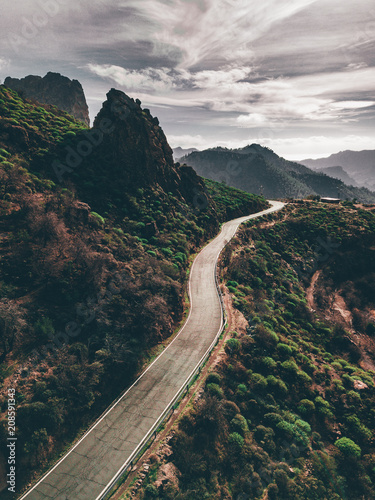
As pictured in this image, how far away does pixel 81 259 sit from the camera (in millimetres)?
26469

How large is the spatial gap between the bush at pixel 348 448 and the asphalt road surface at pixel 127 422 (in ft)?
45.9

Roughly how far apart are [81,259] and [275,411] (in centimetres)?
2465

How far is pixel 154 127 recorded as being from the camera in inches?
2132

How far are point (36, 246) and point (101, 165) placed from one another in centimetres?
2665

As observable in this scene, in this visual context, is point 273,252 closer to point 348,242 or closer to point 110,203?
point 348,242

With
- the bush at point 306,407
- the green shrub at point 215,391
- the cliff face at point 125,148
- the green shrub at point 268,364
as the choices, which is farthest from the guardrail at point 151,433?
the cliff face at point 125,148

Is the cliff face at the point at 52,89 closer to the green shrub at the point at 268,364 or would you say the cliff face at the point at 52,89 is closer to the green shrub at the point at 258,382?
the green shrub at the point at 268,364

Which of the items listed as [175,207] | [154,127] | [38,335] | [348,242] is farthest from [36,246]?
[348,242]

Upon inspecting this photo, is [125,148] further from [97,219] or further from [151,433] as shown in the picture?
[151,433]

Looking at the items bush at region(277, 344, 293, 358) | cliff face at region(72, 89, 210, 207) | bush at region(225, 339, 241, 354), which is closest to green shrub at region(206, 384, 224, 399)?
bush at region(225, 339, 241, 354)

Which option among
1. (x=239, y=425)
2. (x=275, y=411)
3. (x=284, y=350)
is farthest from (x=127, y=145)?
(x=275, y=411)

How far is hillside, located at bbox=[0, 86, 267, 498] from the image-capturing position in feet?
60.3

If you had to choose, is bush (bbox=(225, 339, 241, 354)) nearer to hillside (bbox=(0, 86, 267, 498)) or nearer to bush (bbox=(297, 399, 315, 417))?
hillside (bbox=(0, 86, 267, 498))

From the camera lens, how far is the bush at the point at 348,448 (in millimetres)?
20141
